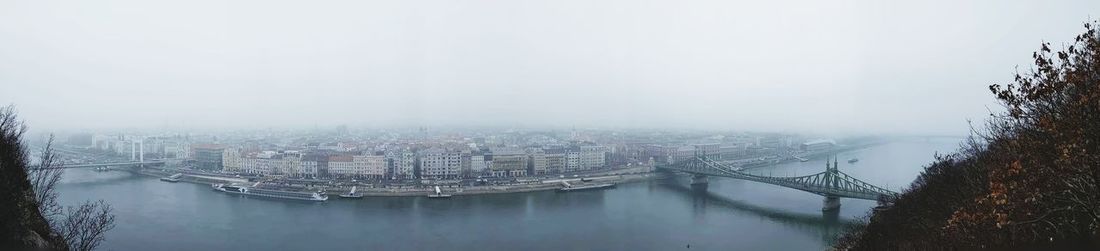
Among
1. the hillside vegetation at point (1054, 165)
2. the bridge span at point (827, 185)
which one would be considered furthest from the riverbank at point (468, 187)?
the hillside vegetation at point (1054, 165)

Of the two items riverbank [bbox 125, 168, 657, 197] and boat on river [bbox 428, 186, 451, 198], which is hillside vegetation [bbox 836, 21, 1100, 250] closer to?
boat on river [bbox 428, 186, 451, 198]

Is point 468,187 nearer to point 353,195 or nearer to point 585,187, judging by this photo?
point 353,195

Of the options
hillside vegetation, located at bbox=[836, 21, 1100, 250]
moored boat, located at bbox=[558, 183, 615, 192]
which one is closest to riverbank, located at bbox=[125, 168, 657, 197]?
moored boat, located at bbox=[558, 183, 615, 192]

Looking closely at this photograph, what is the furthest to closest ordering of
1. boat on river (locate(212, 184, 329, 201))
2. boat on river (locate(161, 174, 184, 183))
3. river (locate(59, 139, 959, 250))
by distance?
boat on river (locate(161, 174, 184, 183)), boat on river (locate(212, 184, 329, 201)), river (locate(59, 139, 959, 250))

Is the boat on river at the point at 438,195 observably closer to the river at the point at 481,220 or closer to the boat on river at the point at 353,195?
the river at the point at 481,220

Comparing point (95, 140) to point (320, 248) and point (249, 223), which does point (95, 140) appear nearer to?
point (249, 223)

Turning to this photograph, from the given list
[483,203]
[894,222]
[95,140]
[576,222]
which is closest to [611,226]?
[576,222]

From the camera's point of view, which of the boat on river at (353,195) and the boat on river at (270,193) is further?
the boat on river at (353,195)

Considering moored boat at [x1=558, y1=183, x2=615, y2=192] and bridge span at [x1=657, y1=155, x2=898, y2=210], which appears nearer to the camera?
bridge span at [x1=657, y1=155, x2=898, y2=210]
